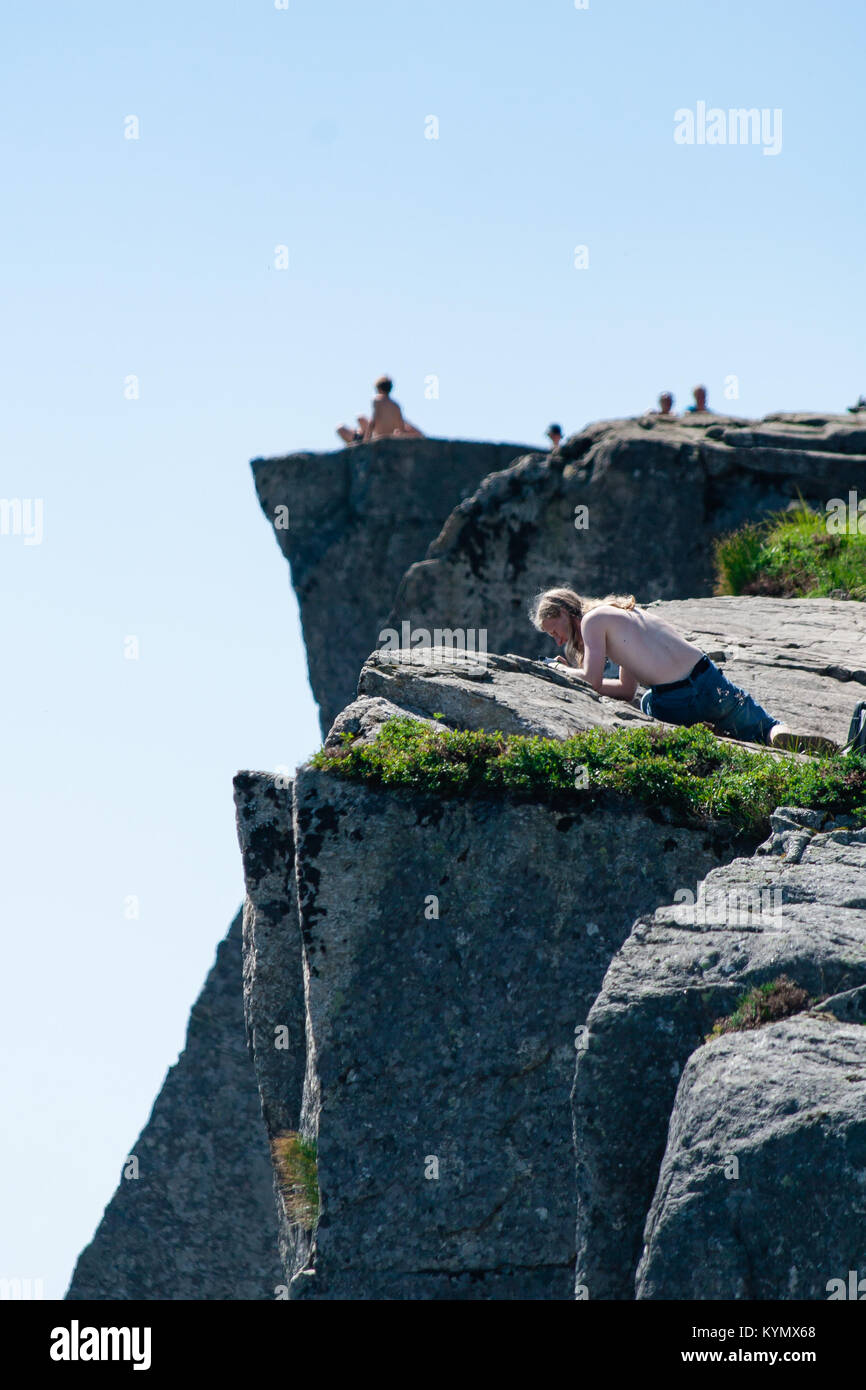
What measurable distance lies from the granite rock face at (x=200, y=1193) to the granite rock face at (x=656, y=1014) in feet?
59.1

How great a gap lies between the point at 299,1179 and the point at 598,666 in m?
4.50

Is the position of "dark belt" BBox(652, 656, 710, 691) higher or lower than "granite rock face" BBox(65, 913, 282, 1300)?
higher

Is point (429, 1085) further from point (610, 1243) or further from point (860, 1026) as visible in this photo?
point (860, 1026)

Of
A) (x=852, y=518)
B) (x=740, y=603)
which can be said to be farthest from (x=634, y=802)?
(x=852, y=518)

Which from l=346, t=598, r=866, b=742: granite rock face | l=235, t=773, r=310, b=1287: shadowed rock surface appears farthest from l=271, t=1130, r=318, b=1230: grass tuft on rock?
l=346, t=598, r=866, b=742: granite rock face

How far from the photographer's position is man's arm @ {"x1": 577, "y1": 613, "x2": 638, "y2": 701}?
10836 mm

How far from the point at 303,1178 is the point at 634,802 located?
327cm

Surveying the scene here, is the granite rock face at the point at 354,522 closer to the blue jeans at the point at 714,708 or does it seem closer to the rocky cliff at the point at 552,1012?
the rocky cliff at the point at 552,1012

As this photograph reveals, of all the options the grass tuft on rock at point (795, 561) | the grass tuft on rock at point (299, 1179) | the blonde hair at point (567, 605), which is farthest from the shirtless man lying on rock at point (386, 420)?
the grass tuft on rock at point (299, 1179)

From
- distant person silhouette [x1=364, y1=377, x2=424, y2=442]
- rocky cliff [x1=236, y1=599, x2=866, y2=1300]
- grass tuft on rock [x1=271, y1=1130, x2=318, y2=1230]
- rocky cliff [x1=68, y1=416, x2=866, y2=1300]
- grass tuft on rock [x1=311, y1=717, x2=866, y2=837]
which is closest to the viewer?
rocky cliff [x1=68, y1=416, x2=866, y2=1300]

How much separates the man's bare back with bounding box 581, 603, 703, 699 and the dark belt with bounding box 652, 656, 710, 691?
31mm

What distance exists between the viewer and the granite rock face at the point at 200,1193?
77.0 feet

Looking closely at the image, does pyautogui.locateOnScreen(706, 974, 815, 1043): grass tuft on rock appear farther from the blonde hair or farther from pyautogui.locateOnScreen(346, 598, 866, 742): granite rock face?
the blonde hair

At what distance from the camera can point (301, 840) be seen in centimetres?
925
